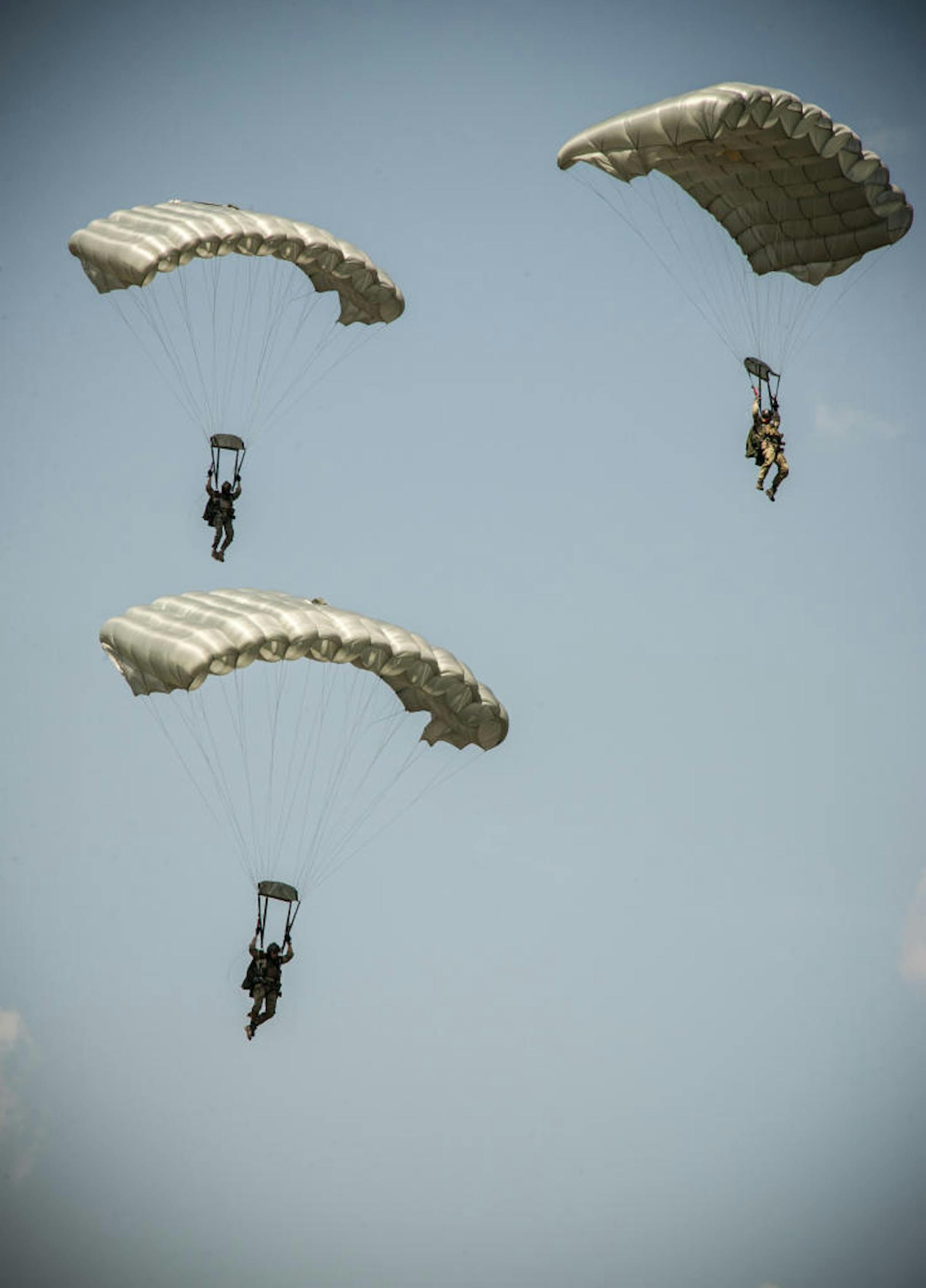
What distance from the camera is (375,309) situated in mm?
26203

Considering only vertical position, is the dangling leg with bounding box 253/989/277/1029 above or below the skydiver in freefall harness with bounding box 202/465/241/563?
below

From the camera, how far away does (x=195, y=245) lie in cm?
2347

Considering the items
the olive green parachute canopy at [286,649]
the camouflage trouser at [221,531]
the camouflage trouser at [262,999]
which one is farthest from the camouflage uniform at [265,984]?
the camouflage trouser at [221,531]

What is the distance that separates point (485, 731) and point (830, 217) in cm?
840

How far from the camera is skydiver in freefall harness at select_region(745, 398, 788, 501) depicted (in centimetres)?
2470

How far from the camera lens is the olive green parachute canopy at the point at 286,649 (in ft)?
67.5

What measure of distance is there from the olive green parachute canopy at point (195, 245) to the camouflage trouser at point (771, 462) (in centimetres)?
584

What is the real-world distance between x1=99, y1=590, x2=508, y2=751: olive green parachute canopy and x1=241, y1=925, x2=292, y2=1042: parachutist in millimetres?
3294

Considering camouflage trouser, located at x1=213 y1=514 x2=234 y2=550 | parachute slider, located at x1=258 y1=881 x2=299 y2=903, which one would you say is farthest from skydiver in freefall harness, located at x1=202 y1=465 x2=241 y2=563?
parachute slider, located at x1=258 y1=881 x2=299 y2=903

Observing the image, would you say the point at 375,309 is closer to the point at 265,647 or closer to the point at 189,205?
the point at 189,205

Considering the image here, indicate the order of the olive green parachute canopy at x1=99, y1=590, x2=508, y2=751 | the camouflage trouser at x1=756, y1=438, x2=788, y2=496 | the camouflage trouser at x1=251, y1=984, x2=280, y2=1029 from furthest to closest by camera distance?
the camouflage trouser at x1=756, y1=438, x2=788, y2=496 → the camouflage trouser at x1=251, y1=984, x2=280, y2=1029 → the olive green parachute canopy at x1=99, y1=590, x2=508, y2=751

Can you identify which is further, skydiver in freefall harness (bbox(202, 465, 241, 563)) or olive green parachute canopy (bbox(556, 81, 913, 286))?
skydiver in freefall harness (bbox(202, 465, 241, 563))

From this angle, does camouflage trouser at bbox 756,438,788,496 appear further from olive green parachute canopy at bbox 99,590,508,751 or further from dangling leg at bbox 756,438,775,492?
olive green parachute canopy at bbox 99,590,508,751

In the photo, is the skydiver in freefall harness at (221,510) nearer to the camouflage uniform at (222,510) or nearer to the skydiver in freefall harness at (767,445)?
the camouflage uniform at (222,510)
